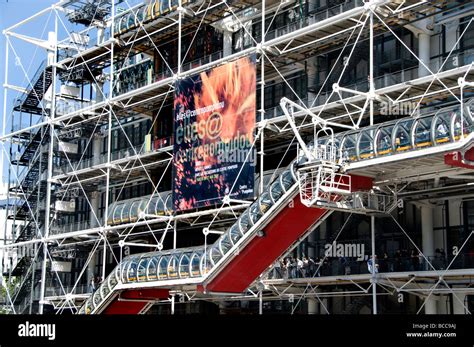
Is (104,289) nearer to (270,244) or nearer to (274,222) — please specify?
(270,244)

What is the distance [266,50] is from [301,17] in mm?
1761

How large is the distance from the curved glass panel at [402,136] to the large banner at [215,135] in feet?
25.0

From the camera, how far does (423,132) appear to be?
1994cm

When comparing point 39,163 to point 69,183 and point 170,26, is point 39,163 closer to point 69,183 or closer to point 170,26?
point 69,183

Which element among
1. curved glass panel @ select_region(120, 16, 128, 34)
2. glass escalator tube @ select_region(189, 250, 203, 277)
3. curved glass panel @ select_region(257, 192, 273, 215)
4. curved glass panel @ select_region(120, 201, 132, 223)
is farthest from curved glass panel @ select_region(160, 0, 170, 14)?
curved glass panel @ select_region(257, 192, 273, 215)

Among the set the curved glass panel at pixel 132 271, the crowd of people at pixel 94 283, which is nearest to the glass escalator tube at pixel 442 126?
the curved glass panel at pixel 132 271

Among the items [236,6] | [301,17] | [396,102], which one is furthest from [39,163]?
[396,102]

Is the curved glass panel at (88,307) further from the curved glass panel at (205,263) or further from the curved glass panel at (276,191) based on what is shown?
the curved glass panel at (276,191)

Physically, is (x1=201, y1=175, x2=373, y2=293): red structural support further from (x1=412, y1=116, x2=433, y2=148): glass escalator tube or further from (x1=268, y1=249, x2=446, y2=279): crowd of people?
(x1=412, y1=116, x2=433, y2=148): glass escalator tube

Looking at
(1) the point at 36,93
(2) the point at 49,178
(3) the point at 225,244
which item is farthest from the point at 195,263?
(1) the point at 36,93

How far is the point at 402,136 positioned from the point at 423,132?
2.06 feet

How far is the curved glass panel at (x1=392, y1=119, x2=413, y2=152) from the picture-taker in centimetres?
2025

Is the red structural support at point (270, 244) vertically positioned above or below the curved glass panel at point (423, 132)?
below

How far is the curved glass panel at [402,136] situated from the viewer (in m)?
20.2
